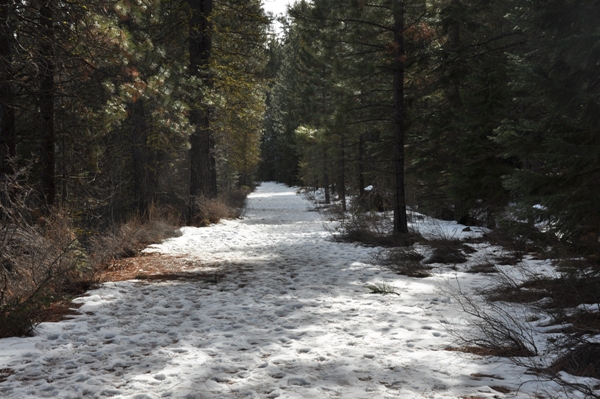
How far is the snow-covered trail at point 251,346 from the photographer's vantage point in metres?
3.86

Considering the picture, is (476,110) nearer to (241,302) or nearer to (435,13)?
(435,13)

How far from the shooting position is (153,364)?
14.3 ft

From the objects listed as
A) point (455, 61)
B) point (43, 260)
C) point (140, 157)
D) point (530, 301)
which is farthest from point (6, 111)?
point (455, 61)

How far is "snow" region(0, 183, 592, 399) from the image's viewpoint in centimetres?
385

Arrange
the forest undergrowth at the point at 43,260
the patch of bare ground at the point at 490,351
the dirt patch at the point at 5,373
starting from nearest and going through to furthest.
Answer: the dirt patch at the point at 5,373
the patch of bare ground at the point at 490,351
the forest undergrowth at the point at 43,260

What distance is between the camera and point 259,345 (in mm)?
4945

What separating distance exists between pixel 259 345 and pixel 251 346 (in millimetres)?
90

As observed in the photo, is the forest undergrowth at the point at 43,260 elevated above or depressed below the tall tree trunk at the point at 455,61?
below

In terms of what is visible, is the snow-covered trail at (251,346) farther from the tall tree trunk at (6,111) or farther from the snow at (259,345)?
the tall tree trunk at (6,111)

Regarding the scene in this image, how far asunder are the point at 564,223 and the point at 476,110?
304 inches

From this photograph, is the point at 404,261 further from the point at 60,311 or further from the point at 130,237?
the point at 60,311

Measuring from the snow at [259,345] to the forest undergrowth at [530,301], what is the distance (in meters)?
0.24

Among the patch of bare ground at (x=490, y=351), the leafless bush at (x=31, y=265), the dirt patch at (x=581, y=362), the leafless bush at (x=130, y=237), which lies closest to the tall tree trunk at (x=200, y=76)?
the leafless bush at (x=130, y=237)

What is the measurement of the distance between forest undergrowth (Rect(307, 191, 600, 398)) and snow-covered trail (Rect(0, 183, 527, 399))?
1.16 feet
